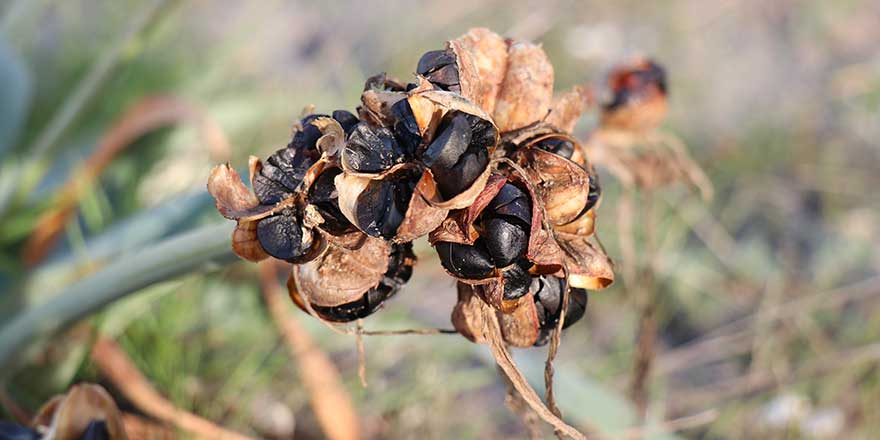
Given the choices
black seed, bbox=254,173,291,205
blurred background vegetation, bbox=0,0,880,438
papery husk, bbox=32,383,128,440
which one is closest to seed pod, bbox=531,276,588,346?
black seed, bbox=254,173,291,205

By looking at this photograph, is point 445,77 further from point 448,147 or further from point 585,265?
point 585,265

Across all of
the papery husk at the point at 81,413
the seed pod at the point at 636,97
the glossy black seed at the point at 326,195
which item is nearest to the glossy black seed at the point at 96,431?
the papery husk at the point at 81,413

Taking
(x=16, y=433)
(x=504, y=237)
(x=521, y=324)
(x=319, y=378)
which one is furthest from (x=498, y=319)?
(x=319, y=378)

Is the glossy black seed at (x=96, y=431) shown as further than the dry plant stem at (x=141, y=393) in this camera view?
No

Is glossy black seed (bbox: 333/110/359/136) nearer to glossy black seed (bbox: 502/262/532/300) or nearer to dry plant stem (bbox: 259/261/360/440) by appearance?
glossy black seed (bbox: 502/262/532/300)

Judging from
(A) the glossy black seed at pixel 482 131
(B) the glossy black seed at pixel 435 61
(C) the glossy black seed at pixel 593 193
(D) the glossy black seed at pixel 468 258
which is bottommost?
(C) the glossy black seed at pixel 593 193

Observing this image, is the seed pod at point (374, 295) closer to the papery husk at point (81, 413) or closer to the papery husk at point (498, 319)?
the papery husk at point (498, 319)

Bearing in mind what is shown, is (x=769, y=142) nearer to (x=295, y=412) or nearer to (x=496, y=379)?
(x=496, y=379)

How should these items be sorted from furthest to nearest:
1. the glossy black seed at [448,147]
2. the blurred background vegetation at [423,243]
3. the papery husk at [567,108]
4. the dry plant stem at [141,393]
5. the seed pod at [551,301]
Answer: the blurred background vegetation at [423,243]
the dry plant stem at [141,393]
the papery husk at [567,108]
the seed pod at [551,301]
the glossy black seed at [448,147]
